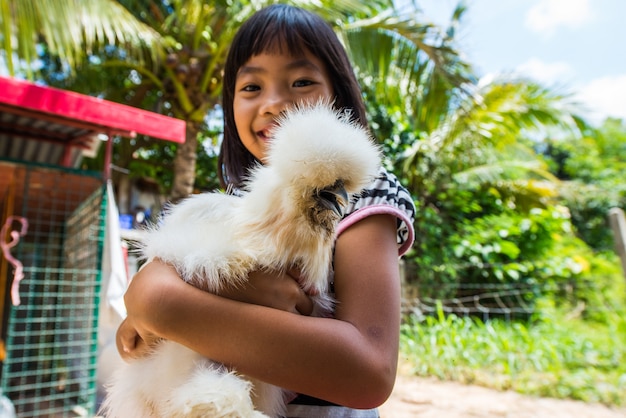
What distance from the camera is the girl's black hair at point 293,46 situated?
866mm

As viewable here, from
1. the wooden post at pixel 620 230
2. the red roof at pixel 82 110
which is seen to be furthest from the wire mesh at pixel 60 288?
the wooden post at pixel 620 230

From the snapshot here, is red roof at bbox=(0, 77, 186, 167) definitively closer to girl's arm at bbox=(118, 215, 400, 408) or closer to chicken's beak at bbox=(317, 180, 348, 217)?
girl's arm at bbox=(118, 215, 400, 408)

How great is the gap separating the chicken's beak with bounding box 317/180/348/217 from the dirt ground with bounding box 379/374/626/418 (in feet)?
10.4

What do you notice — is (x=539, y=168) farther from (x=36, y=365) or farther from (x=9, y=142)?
(x=36, y=365)

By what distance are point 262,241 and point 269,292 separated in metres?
0.07

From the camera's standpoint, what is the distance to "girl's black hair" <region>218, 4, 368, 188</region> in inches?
34.1

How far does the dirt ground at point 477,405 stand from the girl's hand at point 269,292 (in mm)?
3108

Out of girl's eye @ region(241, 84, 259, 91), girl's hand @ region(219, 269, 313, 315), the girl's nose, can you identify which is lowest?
girl's hand @ region(219, 269, 313, 315)

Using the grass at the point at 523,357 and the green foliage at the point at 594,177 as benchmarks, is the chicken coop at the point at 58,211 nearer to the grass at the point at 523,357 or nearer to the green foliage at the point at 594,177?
the grass at the point at 523,357

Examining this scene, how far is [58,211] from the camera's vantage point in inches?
170

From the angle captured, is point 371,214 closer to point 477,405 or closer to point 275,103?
point 275,103

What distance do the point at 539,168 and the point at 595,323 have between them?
2.55 meters

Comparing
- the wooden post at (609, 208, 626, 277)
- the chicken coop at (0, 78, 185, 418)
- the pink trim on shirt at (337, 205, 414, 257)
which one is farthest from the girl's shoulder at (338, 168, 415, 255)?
the wooden post at (609, 208, 626, 277)

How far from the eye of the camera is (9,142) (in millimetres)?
3416
